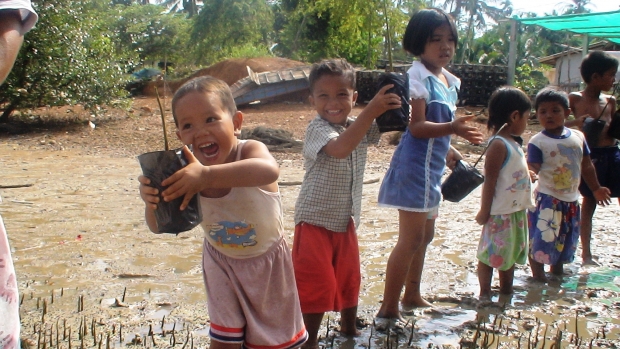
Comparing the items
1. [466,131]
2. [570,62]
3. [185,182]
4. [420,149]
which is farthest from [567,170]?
[570,62]

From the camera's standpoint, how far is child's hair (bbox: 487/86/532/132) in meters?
3.79

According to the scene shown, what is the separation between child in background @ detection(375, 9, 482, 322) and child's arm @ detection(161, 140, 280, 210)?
1.17 meters

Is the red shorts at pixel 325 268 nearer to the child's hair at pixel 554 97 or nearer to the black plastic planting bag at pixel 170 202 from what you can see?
the black plastic planting bag at pixel 170 202

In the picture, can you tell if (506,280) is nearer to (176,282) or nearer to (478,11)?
(176,282)

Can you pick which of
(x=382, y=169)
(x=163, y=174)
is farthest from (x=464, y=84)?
(x=163, y=174)

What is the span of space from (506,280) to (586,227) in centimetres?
128

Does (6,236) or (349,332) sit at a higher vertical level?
(6,236)

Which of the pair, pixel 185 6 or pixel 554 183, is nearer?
pixel 554 183

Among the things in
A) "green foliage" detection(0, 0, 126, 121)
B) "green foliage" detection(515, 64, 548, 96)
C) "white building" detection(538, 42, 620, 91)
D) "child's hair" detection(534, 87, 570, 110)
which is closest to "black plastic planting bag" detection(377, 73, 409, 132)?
"child's hair" detection(534, 87, 570, 110)

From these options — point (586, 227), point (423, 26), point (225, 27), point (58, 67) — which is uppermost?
point (225, 27)

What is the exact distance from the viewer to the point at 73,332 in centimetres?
318

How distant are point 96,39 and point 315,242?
1298 cm

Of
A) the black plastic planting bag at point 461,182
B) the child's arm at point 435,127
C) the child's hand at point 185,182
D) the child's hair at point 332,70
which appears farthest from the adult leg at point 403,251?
the child's hand at point 185,182

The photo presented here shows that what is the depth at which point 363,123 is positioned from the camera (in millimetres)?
2748
